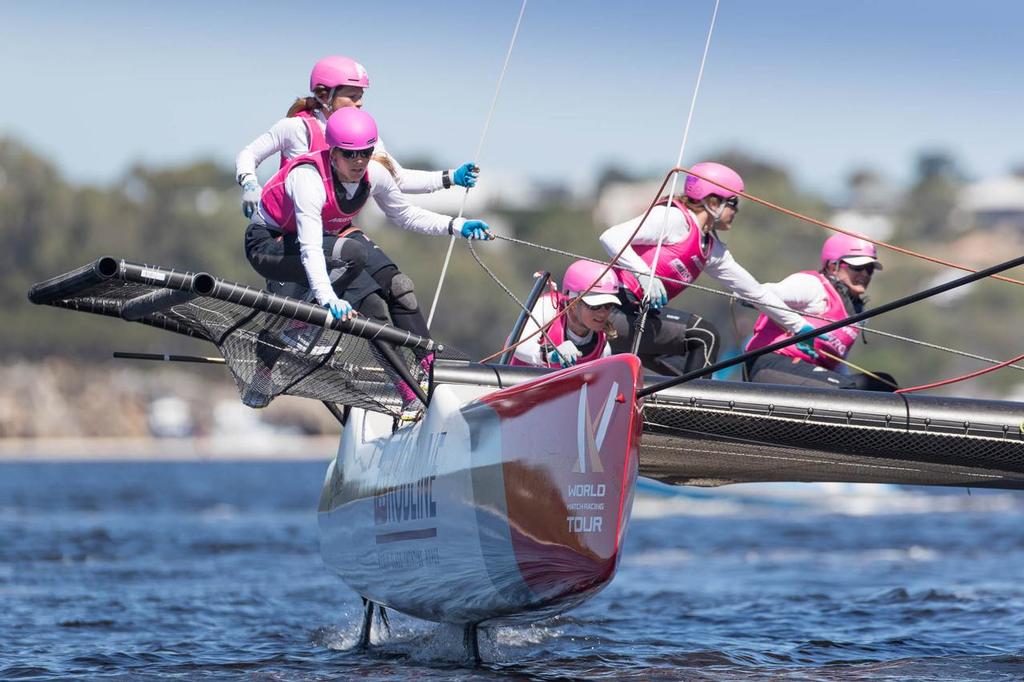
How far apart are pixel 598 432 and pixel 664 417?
1286 mm

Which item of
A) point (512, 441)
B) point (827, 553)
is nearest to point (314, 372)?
point (512, 441)

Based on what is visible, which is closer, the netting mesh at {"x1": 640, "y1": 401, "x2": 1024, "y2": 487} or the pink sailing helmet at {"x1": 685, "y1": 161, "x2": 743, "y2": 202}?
the netting mesh at {"x1": 640, "y1": 401, "x2": 1024, "y2": 487}

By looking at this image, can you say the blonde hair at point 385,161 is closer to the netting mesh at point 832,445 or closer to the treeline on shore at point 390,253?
the netting mesh at point 832,445

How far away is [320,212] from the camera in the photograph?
778 centimetres

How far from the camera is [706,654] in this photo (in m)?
9.32

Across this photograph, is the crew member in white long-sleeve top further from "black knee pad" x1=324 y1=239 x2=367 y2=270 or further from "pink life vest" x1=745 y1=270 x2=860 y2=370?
"pink life vest" x1=745 y1=270 x2=860 y2=370

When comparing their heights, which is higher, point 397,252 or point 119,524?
point 397,252

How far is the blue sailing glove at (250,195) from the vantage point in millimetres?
8414

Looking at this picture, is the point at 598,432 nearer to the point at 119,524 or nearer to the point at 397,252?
the point at 119,524

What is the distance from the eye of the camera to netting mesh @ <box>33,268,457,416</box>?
7.30 meters

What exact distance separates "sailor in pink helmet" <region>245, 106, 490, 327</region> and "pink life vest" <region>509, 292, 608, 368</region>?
2.28 ft

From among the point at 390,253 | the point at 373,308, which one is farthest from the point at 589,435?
the point at 390,253

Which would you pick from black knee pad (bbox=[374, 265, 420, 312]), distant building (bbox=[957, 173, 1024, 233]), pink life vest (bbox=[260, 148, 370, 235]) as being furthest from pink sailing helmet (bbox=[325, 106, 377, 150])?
distant building (bbox=[957, 173, 1024, 233])

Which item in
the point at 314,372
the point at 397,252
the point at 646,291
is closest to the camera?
the point at 314,372
